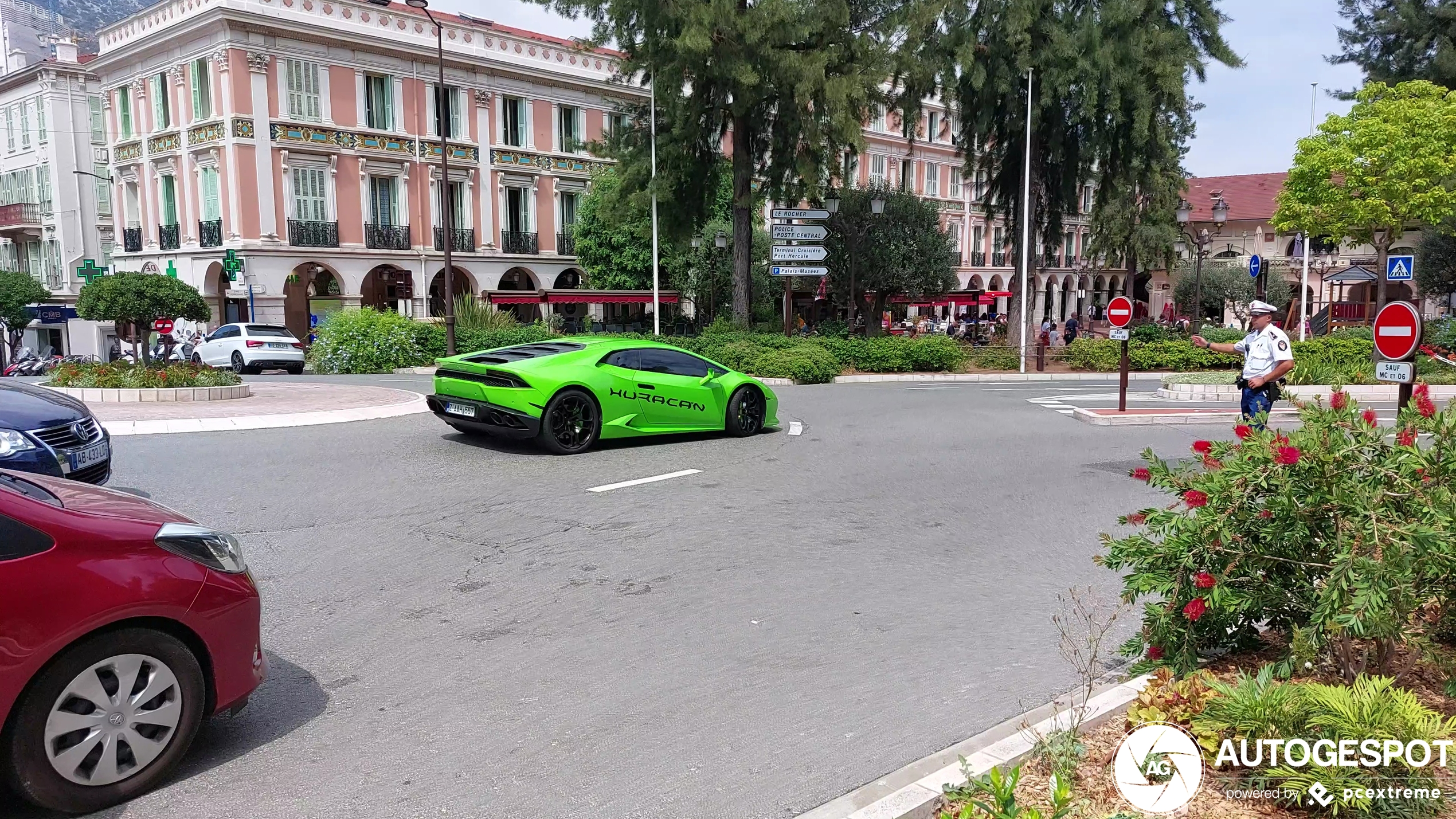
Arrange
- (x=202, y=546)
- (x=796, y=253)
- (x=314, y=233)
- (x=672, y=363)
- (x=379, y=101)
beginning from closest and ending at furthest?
(x=202, y=546), (x=672, y=363), (x=796, y=253), (x=314, y=233), (x=379, y=101)

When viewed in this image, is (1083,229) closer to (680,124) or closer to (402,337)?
(680,124)

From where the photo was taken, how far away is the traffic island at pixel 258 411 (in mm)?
12859

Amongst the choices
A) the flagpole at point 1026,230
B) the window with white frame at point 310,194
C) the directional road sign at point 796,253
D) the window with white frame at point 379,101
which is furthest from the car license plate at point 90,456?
the window with white frame at point 379,101

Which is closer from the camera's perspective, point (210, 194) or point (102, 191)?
point (210, 194)

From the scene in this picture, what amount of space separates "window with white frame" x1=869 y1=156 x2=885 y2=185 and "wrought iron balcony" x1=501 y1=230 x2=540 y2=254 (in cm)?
2190

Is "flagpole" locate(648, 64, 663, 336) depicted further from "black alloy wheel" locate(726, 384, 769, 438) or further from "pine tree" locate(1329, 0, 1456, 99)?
"pine tree" locate(1329, 0, 1456, 99)

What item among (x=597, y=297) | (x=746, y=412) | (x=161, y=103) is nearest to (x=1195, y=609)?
(x=746, y=412)

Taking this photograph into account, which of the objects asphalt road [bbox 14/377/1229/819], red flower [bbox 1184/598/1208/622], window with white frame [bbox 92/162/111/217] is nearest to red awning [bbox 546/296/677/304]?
window with white frame [bbox 92/162/111/217]

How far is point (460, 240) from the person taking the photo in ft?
130

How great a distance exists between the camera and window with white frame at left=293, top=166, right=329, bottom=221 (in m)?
35.3

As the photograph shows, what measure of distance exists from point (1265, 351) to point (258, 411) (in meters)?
13.0

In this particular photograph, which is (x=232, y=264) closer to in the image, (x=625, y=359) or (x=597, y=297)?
(x=597, y=297)

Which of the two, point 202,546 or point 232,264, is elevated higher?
point 232,264

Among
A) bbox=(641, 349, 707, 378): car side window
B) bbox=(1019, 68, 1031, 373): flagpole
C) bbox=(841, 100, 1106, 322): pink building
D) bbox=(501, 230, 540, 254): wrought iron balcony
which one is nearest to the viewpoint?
bbox=(641, 349, 707, 378): car side window
